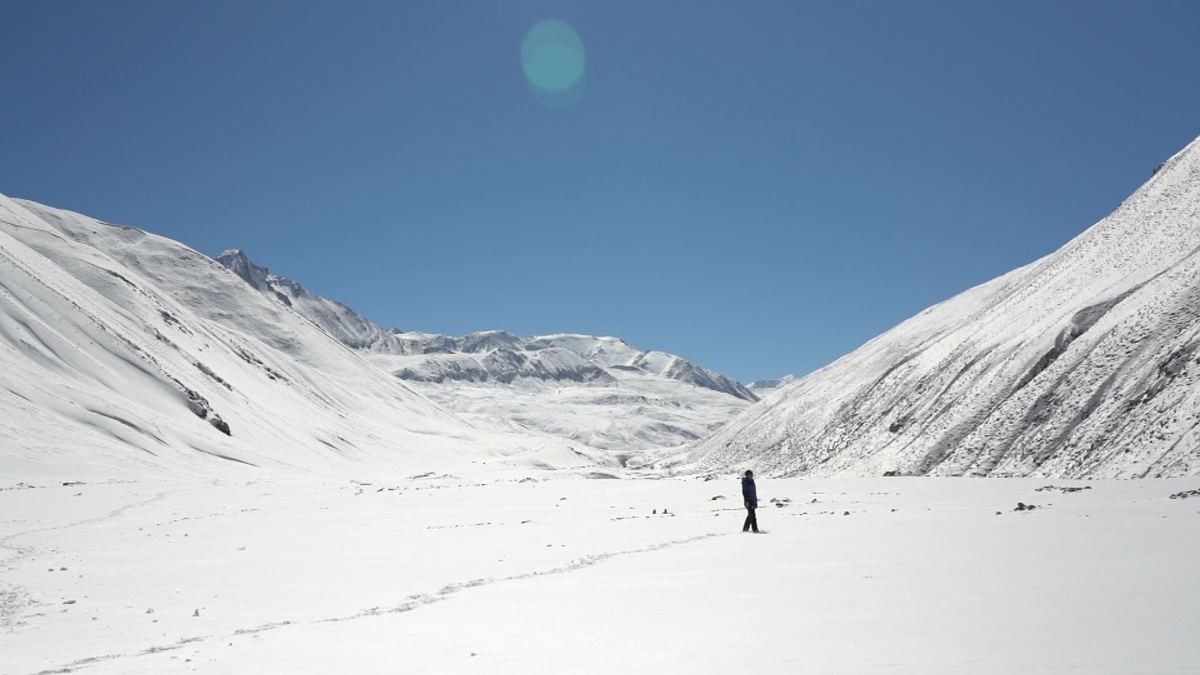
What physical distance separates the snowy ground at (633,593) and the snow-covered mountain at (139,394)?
3749cm

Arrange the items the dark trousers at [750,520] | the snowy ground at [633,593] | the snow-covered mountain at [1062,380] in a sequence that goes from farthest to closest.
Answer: the snow-covered mountain at [1062,380] → the dark trousers at [750,520] → the snowy ground at [633,593]

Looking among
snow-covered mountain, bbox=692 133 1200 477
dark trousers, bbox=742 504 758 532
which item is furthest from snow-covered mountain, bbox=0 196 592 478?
snow-covered mountain, bbox=692 133 1200 477

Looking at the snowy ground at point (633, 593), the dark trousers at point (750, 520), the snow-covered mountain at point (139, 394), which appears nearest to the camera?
the snowy ground at point (633, 593)

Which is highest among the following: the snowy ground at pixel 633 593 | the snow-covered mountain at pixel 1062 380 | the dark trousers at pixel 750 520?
the snow-covered mountain at pixel 1062 380

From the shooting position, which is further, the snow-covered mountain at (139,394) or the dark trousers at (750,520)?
the snow-covered mountain at (139,394)

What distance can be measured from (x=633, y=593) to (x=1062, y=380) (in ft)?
154

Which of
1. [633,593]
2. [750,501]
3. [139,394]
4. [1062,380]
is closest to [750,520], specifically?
[750,501]

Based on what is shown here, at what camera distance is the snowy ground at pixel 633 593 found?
852cm

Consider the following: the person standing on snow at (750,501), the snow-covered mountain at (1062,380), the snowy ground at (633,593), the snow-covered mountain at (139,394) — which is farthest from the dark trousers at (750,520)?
the snow-covered mountain at (139,394)

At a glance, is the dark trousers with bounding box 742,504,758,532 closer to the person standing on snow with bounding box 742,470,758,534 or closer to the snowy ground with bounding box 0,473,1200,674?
the person standing on snow with bounding box 742,470,758,534

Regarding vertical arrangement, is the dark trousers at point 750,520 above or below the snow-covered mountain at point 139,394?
below

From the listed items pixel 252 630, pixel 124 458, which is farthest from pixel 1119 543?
pixel 124 458

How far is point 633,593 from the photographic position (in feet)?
41.7

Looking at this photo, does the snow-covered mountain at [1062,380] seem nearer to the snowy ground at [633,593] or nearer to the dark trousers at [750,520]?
the snowy ground at [633,593]
